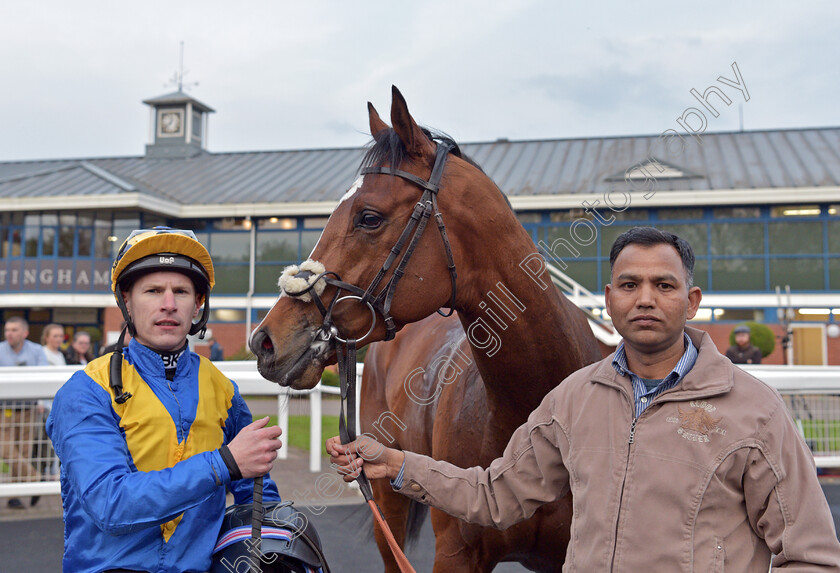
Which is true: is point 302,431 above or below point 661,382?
below

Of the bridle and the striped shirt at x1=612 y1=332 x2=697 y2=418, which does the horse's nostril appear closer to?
the bridle

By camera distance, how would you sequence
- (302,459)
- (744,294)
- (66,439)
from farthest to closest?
(744,294) → (302,459) → (66,439)

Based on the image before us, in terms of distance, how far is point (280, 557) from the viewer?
1.67 metres

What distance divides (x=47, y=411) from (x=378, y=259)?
3848mm

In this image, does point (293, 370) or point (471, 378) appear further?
point (471, 378)

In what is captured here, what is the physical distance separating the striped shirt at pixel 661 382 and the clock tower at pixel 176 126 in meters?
25.3

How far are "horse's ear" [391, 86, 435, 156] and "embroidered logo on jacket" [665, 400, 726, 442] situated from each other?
113cm

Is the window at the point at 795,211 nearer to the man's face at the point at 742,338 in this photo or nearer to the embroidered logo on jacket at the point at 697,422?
the man's face at the point at 742,338

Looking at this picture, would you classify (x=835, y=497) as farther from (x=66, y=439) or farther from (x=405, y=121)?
(x=66, y=439)

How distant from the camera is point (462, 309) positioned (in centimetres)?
214

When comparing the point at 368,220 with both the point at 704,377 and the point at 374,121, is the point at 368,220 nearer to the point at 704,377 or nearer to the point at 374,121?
the point at 374,121

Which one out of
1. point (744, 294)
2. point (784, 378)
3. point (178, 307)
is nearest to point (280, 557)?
point (178, 307)

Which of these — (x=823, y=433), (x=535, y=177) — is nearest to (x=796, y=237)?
(x=535, y=177)

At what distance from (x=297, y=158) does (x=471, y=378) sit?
70.2 feet
